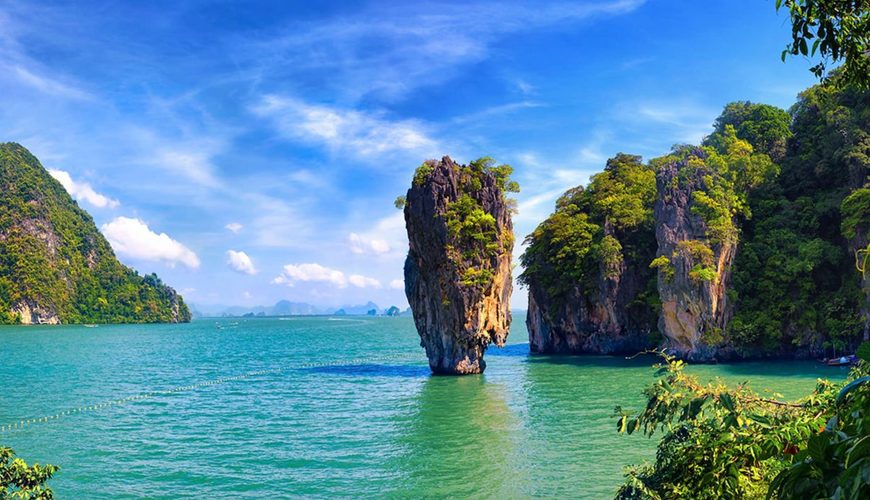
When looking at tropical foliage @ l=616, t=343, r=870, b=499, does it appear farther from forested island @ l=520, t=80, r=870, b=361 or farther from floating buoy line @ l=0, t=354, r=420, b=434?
forested island @ l=520, t=80, r=870, b=361

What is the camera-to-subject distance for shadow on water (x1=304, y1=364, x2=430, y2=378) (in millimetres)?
40094

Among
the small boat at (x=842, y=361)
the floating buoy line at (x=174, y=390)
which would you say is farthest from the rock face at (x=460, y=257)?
the small boat at (x=842, y=361)

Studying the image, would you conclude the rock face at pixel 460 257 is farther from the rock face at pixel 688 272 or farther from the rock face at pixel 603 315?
the rock face at pixel 603 315

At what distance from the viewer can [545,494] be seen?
1484 centimetres

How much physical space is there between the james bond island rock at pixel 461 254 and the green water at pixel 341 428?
250 cm

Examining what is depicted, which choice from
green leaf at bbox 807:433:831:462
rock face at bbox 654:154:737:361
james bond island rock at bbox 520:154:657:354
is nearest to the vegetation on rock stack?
rock face at bbox 654:154:737:361

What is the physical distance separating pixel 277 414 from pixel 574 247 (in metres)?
30.9

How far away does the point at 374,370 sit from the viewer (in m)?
43.2

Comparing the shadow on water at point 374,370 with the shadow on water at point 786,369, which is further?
the shadow on water at point 374,370

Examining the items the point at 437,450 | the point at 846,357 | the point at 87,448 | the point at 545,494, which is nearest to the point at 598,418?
the point at 437,450

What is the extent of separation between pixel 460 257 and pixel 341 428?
627 inches

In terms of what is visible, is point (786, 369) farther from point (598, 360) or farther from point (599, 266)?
point (599, 266)

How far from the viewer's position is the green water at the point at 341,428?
643 inches

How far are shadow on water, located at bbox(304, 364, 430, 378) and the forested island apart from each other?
16.8m
